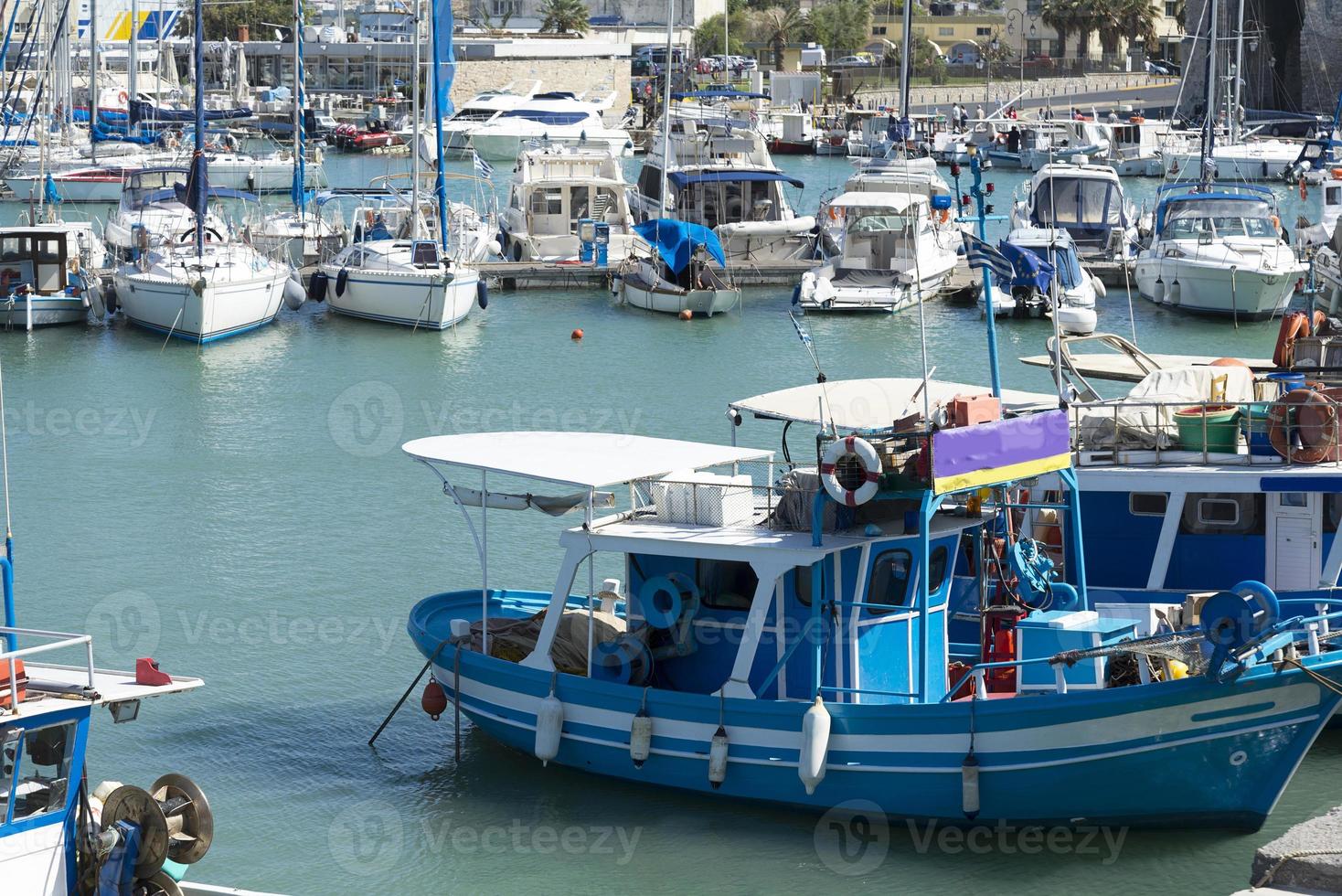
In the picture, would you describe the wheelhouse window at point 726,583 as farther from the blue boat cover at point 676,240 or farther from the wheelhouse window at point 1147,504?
the blue boat cover at point 676,240

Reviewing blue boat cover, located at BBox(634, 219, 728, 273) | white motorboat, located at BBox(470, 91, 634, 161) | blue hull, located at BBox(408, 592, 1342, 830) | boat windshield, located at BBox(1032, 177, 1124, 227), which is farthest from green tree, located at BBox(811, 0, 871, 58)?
blue hull, located at BBox(408, 592, 1342, 830)

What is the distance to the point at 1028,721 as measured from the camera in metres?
14.2

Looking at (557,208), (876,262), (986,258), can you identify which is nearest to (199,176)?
(557,208)

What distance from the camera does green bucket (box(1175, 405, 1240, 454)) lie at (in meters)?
17.2

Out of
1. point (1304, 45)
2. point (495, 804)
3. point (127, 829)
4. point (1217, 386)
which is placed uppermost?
point (1304, 45)

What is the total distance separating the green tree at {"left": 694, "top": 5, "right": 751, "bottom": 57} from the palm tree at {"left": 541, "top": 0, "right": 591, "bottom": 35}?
7.36 m

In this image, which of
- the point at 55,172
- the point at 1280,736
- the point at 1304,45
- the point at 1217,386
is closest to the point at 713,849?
the point at 1280,736

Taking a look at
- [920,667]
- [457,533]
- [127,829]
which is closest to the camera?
[127,829]

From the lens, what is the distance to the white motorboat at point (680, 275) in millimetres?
42156

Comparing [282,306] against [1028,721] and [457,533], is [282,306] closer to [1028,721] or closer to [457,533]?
[457,533]

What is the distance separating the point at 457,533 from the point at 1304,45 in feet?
250

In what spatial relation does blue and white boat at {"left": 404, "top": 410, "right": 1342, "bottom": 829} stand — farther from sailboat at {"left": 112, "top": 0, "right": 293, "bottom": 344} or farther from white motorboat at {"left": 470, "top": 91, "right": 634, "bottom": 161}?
white motorboat at {"left": 470, "top": 91, "right": 634, "bottom": 161}

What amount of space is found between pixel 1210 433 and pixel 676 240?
25.6 m

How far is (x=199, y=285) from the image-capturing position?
127 feet
